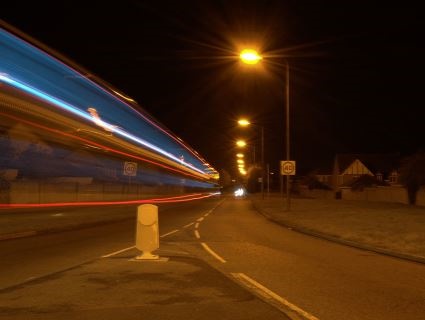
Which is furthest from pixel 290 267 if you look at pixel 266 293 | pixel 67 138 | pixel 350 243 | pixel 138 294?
pixel 67 138

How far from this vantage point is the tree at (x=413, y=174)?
44594mm

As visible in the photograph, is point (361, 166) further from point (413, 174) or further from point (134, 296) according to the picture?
point (134, 296)

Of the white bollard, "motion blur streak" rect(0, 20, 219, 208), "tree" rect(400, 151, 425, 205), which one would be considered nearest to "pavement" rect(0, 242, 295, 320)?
the white bollard

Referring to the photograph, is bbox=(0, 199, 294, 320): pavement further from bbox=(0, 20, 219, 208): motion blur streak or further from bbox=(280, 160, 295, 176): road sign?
bbox=(280, 160, 295, 176): road sign

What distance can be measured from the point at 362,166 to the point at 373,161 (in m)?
2.79

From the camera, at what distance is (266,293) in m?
8.73

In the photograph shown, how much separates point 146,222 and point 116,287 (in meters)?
3.11

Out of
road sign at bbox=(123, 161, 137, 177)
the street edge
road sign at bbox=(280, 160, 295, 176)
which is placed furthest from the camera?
road sign at bbox=(280, 160, 295, 176)

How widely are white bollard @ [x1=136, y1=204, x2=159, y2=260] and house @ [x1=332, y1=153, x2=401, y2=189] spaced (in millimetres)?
89450

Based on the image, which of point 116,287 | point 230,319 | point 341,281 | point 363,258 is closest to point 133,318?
point 230,319

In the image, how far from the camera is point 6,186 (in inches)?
1312

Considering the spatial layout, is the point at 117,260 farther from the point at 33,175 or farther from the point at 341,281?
the point at 33,175

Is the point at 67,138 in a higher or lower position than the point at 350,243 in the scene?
higher

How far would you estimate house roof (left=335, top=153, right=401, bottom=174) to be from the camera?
10050cm
